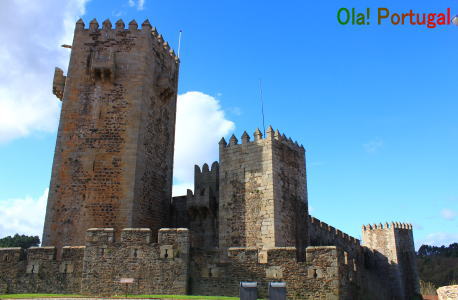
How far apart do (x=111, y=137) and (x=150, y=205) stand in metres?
3.67

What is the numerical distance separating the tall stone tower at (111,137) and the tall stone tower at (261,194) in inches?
145

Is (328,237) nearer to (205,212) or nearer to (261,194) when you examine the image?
(205,212)

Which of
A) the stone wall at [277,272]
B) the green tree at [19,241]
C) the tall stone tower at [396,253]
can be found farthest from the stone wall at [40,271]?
the green tree at [19,241]

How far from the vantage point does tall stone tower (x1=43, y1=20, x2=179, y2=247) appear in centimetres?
1967

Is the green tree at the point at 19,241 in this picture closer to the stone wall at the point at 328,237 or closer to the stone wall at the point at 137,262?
the stone wall at the point at 328,237

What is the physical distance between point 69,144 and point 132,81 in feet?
13.9

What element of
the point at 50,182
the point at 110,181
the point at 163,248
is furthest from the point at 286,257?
the point at 50,182

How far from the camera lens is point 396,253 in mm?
32250

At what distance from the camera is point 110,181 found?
20.0 metres

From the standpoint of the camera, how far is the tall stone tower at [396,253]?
31.6 metres

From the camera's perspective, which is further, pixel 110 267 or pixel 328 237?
pixel 328 237

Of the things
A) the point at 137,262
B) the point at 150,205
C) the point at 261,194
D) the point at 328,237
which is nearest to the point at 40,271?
the point at 137,262

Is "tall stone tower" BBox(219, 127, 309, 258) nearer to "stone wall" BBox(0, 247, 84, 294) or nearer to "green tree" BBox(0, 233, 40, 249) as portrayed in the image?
"stone wall" BBox(0, 247, 84, 294)

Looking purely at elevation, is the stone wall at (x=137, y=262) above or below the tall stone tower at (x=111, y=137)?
below
